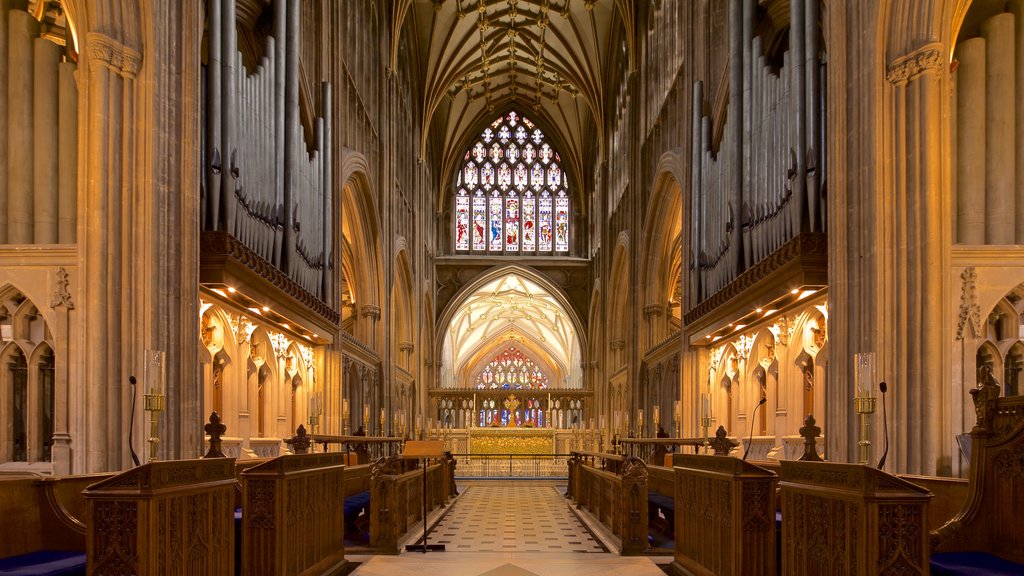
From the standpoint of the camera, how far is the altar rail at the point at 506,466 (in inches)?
1155

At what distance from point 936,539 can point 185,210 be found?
7.54 meters

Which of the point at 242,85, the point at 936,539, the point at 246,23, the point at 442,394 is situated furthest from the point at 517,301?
the point at 936,539

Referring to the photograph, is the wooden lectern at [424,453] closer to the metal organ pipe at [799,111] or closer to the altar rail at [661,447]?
the altar rail at [661,447]

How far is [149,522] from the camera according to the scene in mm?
4895

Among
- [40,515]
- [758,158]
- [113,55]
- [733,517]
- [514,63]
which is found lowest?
[733,517]

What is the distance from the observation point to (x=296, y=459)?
292 inches

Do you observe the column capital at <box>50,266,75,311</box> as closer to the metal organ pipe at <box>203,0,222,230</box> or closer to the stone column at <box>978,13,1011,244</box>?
the metal organ pipe at <box>203,0,222,230</box>

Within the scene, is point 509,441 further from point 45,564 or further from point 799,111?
point 45,564

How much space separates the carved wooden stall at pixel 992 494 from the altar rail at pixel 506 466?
77.2 ft

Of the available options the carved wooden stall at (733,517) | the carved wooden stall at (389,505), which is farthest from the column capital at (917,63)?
the carved wooden stall at (389,505)

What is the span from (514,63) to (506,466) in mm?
15626

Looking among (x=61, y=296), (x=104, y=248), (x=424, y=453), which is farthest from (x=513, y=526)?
(x=104, y=248)

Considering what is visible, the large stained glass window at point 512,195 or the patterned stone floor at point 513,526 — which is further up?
the large stained glass window at point 512,195

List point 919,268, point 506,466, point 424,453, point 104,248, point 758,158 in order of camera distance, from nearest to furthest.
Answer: point 919,268
point 104,248
point 424,453
point 758,158
point 506,466
